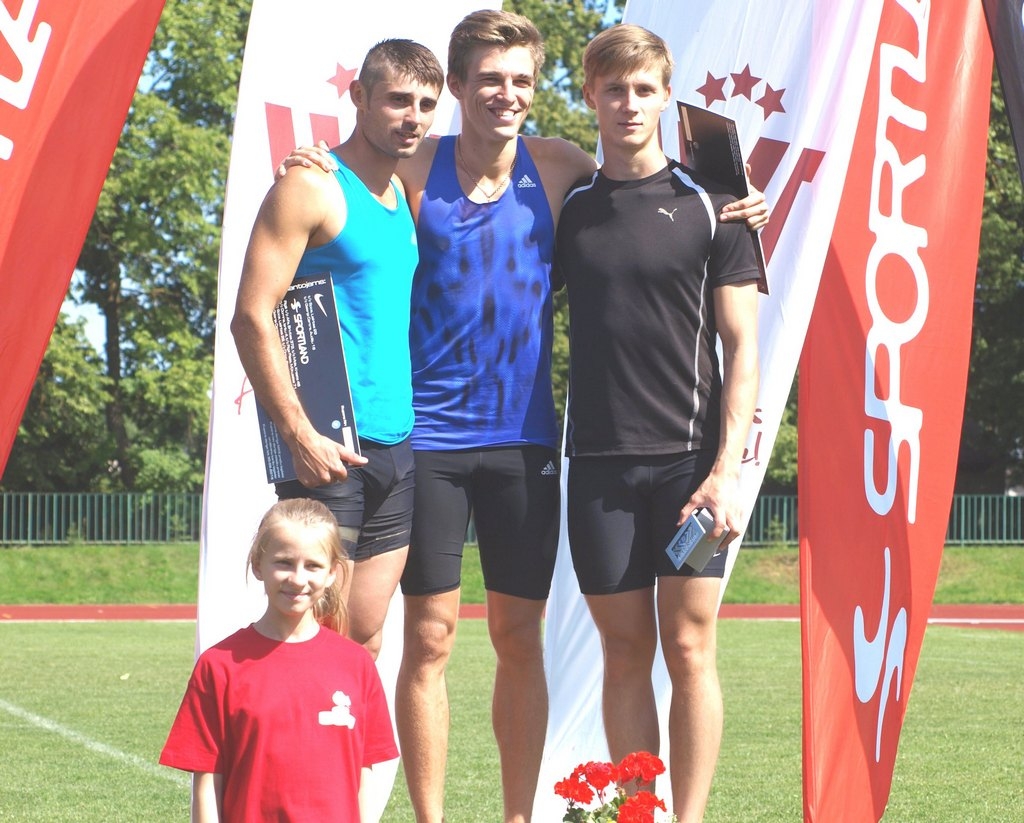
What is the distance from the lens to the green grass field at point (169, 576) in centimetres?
2180

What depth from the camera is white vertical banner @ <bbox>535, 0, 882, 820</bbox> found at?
4855 mm

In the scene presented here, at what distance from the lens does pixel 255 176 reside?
5129 millimetres

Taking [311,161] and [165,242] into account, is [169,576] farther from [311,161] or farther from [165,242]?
[311,161]

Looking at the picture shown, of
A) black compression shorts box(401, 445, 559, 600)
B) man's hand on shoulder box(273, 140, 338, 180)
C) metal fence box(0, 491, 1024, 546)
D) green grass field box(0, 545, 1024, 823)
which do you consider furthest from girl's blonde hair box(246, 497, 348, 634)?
metal fence box(0, 491, 1024, 546)

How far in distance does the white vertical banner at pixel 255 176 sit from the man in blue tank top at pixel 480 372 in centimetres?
72

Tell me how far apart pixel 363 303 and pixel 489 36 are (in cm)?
84

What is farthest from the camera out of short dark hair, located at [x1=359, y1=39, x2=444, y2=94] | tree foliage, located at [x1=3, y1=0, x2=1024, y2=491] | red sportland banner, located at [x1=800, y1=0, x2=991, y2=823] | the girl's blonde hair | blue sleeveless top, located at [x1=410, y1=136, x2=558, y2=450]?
tree foliage, located at [x1=3, y1=0, x2=1024, y2=491]

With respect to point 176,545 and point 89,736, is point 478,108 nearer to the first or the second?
point 89,736

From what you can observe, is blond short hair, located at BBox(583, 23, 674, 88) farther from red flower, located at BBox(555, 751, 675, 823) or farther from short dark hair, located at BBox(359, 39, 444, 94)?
red flower, located at BBox(555, 751, 675, 823)

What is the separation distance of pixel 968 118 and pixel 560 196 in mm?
1563

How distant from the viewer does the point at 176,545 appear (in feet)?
77.0

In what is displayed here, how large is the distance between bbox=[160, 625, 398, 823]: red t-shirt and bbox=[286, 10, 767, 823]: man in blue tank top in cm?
92

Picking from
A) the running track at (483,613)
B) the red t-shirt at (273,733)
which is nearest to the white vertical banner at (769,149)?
the red t-shirt at (273,733)

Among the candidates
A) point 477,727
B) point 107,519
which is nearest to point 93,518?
point 107,519
